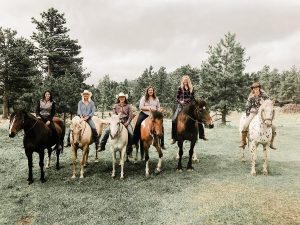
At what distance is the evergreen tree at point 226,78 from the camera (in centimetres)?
3372

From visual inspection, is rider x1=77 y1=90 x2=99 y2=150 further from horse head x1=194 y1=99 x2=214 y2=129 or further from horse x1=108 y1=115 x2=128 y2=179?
horse head x1=194 y1=99 x2=214 y2=129

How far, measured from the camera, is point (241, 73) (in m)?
34.0

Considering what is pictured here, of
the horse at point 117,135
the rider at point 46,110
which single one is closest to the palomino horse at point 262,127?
the horse at point 117,135

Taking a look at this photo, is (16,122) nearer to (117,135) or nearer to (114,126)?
(114,126)

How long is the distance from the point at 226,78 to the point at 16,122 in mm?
26314

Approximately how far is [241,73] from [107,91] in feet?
113

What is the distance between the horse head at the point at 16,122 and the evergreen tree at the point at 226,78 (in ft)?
83.8

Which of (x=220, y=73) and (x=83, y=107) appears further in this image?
(x=220, y=73)

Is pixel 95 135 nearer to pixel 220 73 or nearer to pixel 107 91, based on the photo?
pixel 220 73

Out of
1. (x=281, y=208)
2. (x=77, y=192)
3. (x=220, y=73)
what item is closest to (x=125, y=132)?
(x=77, y=192)

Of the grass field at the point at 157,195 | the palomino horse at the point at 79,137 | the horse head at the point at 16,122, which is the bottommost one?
the grass field at the point at 157,195

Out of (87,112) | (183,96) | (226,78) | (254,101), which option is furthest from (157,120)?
(226,78)

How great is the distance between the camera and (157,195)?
9914mm

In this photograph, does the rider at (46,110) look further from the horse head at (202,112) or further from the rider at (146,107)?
the horse head at (202,112)
